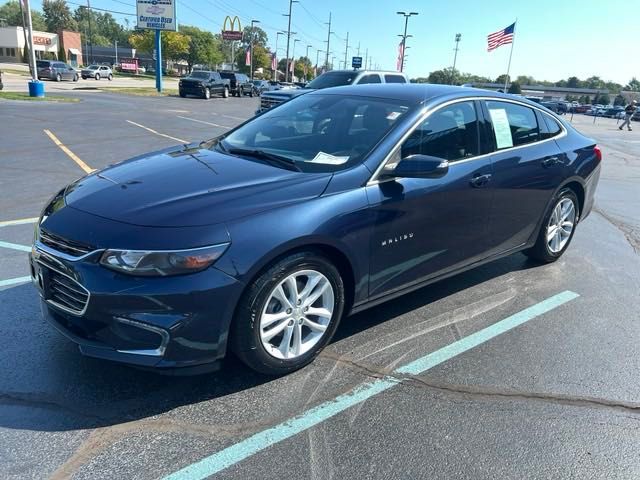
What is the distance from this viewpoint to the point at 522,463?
2518 mm

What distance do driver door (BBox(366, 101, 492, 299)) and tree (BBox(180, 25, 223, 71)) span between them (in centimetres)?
10453

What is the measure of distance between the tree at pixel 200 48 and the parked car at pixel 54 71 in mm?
56938

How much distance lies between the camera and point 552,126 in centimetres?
502

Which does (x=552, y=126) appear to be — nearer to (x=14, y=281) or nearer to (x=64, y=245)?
(x=64, y=245)

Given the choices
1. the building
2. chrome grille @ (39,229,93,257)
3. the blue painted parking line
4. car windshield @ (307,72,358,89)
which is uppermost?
the building

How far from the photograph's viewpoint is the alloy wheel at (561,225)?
5.08 metres

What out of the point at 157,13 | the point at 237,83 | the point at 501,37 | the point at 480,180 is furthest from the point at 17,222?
the point at 237,83

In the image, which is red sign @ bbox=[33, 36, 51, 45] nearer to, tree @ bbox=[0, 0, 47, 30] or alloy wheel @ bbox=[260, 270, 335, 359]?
tree @ bbox=[0, 0, 47, 30]

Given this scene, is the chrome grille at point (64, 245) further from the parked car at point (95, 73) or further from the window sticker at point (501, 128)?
the parked car at point (95, 73)

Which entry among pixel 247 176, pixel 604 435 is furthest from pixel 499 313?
pixel 247 176

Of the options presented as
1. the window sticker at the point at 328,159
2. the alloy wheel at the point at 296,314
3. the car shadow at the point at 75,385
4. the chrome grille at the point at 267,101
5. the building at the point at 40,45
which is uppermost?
the building at the point at 40,45

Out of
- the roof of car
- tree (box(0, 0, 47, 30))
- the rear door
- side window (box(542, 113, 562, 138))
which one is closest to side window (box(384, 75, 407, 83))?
side window (box(542, 113, 562, 138))

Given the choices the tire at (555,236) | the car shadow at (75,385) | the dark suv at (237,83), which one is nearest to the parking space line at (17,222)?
the car shadow at (75,385)

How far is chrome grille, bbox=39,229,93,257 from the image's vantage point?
268 cm
